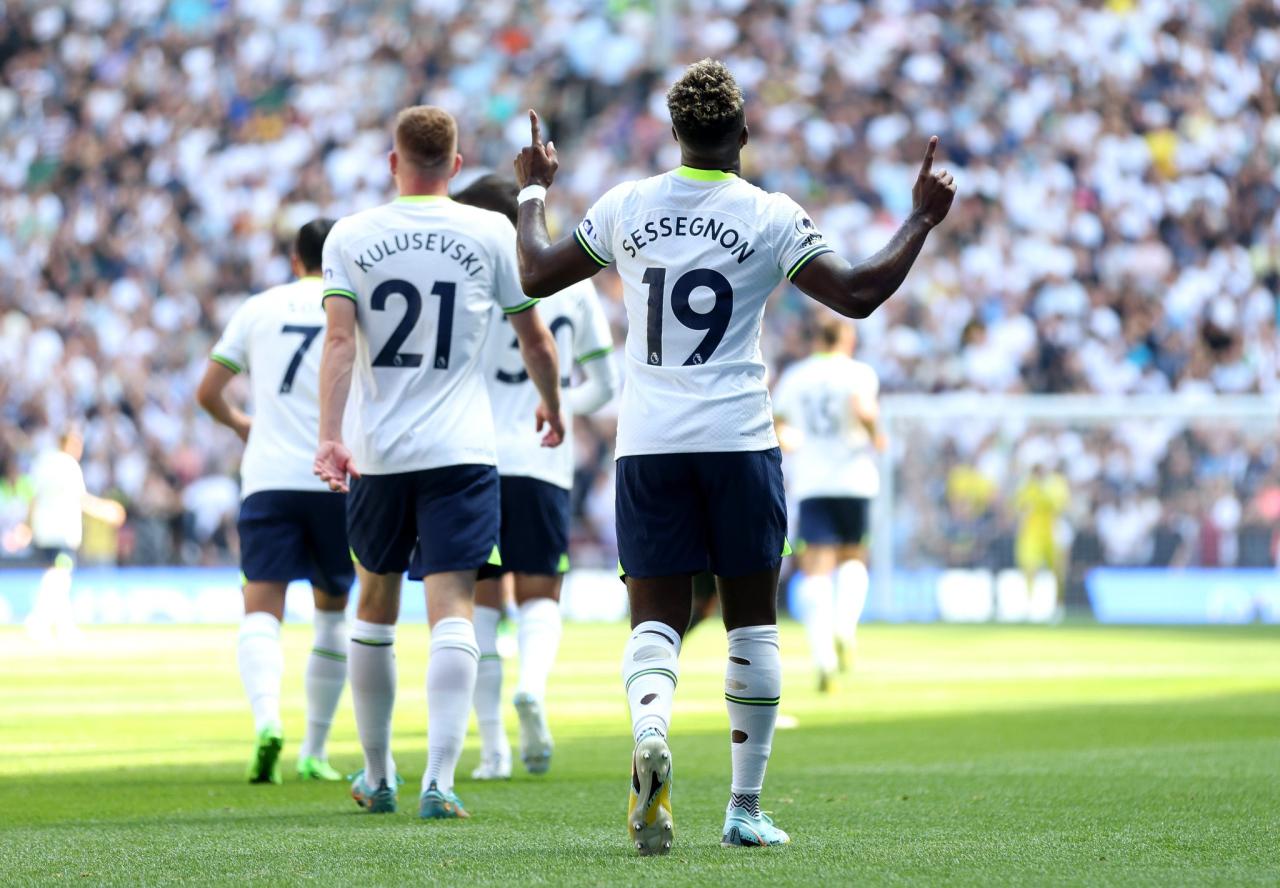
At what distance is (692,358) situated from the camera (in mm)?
5629

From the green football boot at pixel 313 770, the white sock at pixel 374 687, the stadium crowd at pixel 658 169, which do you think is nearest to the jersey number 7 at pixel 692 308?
the white sock at pixel 374 687

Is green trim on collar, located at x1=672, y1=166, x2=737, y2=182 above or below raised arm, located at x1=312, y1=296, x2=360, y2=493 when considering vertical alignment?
above

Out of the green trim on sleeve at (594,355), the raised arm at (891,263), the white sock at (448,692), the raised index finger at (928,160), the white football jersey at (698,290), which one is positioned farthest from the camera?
the green trim on sleeve at (594,355)

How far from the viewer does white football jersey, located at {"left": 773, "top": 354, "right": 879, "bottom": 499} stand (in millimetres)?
Result: 13492

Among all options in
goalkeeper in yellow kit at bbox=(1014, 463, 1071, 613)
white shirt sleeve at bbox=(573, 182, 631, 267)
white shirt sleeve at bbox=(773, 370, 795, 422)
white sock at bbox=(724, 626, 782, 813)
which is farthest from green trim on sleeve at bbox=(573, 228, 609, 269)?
goalkeeper in yellow kit at bbox=(1014, 463, 1071, 613)

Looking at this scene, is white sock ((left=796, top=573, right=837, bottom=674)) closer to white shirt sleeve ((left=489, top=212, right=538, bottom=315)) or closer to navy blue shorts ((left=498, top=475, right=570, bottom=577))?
navy blue shorts ((left=498, top=475, right=570, bottom=577))

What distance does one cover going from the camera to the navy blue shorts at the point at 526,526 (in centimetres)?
846

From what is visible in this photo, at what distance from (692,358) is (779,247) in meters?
0.39

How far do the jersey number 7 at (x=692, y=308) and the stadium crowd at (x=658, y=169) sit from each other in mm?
19653

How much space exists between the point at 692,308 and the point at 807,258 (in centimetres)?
35

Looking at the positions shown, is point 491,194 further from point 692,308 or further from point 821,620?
point 821,620

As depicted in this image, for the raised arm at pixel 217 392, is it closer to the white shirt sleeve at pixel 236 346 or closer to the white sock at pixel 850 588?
the white shirt sleeve at pixel 236 346

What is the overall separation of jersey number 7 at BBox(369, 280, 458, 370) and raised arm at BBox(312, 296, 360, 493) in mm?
103

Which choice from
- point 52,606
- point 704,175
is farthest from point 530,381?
point 52,606
